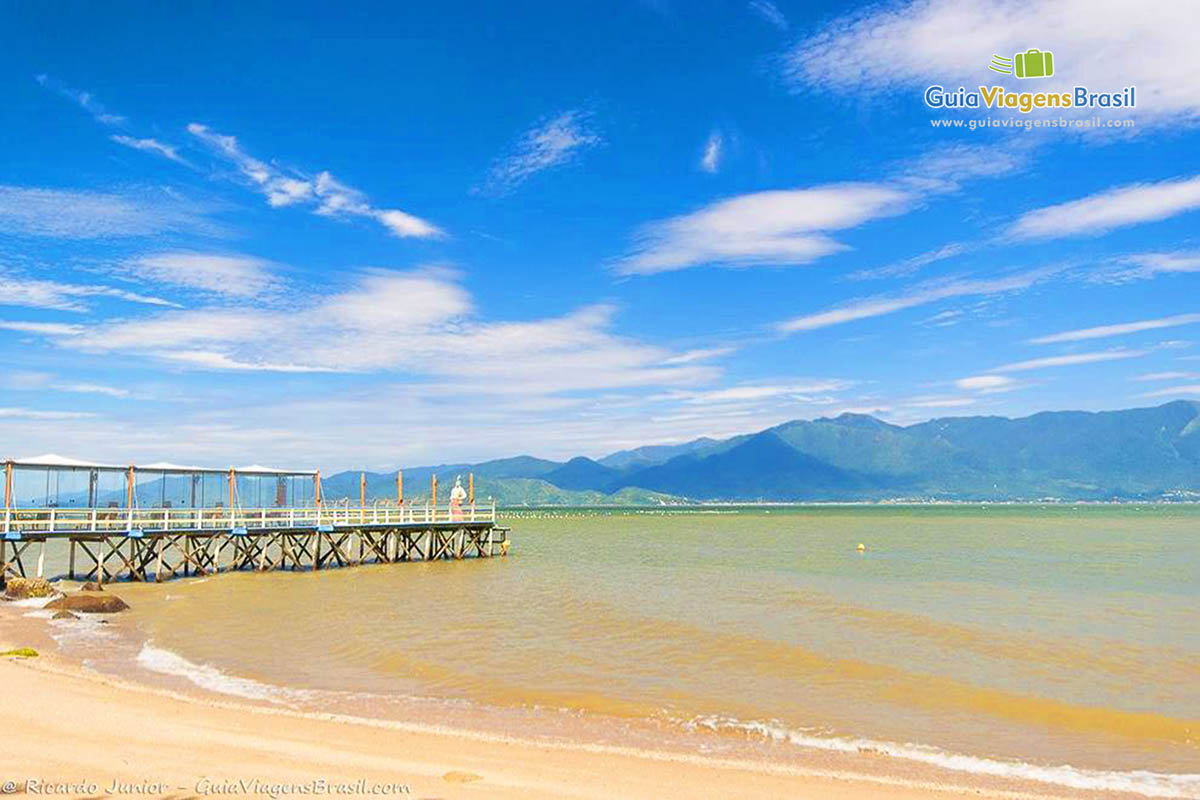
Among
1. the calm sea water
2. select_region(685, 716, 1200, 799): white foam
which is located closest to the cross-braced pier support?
the calm sea water

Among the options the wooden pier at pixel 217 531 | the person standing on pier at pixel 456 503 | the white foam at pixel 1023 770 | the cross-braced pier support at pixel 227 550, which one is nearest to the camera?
the white foam at pixel 1023 770

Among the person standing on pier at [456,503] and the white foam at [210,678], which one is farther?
the person standing on pier at [456,503]

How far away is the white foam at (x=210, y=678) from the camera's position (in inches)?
590

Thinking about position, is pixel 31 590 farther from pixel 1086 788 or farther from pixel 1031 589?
pixel 1031 589

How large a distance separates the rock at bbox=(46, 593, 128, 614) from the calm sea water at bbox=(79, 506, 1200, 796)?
0.95 meters

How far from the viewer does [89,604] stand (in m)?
24.7

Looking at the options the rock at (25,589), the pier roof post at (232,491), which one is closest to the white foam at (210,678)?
the rock at (25,589)

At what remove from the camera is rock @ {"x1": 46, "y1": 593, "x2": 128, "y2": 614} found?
24.4m

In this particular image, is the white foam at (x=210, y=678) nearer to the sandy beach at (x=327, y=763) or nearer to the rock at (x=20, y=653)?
the sandy beach at (x=327, y=763)

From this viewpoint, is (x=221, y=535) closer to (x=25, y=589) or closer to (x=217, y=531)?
(x=217, y=531)

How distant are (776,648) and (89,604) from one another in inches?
801

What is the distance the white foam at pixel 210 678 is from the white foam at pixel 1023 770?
857 cm

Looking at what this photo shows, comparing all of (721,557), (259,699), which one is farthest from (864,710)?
(721,557)

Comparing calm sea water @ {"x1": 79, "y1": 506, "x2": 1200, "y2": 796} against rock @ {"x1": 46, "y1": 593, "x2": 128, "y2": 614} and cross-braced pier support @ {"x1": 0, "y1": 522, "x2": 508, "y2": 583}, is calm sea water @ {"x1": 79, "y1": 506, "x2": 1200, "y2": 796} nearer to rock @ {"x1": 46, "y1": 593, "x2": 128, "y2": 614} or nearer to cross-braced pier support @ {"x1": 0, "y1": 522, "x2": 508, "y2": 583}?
rock @ {"x1": 46, "y1": 593, "x2": 128, "y2": 614}
